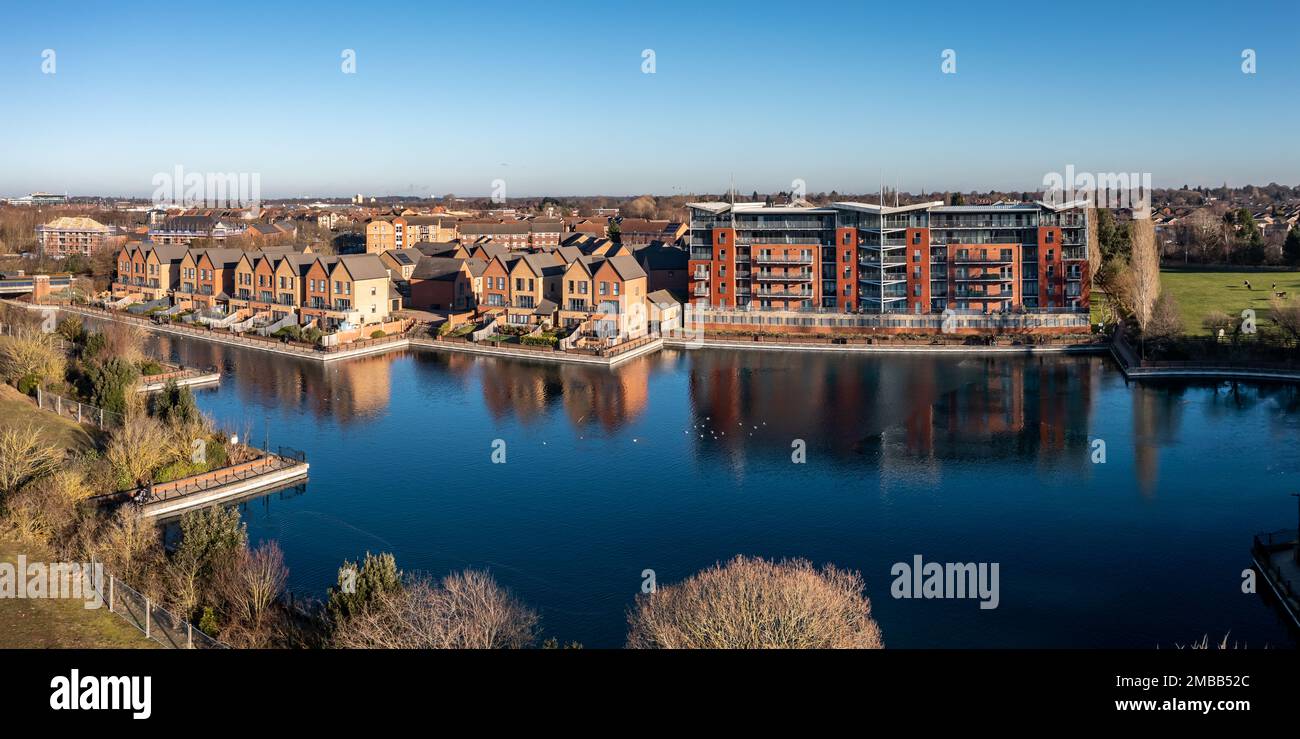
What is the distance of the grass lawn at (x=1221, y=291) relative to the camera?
118 feet

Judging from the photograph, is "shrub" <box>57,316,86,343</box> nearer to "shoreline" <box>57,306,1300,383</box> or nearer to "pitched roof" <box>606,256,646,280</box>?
"shoreline" <box>57,306,1300,383</box>

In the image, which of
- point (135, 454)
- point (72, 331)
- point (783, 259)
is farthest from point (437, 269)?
point (135, 454)

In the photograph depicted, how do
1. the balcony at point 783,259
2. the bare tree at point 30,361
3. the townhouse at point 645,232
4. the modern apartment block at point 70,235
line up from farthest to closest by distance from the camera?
the modern apartment block at point 70,235, the townhouse at point 645,232, the balcony at point 783,259, the bare tree at point 30,361

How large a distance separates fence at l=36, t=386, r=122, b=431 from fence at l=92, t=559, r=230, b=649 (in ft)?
33.4

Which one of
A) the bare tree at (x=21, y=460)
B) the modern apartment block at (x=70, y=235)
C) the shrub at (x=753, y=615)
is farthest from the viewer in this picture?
the modern apartment block at (x=70, y=235)

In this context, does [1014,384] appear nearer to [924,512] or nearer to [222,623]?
[924,512]

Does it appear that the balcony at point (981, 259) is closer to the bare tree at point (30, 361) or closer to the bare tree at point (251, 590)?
the bare tree at point (30, 361)

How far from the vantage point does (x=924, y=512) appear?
17.8 meters

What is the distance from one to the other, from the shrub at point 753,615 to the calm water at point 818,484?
1919mm

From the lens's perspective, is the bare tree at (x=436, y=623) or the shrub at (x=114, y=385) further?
the shrub at (x=114, y=385)

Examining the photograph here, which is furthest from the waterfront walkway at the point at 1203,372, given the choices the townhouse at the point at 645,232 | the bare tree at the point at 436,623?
the townhouse at the point at 645,232

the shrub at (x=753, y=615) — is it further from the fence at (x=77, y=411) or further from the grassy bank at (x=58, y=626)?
the fence at (x=77, y=411)

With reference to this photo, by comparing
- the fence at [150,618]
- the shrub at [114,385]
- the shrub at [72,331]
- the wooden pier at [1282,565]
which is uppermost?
the shrub at [72,331]

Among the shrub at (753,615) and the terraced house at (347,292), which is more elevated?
the terraced house at (347,292)
